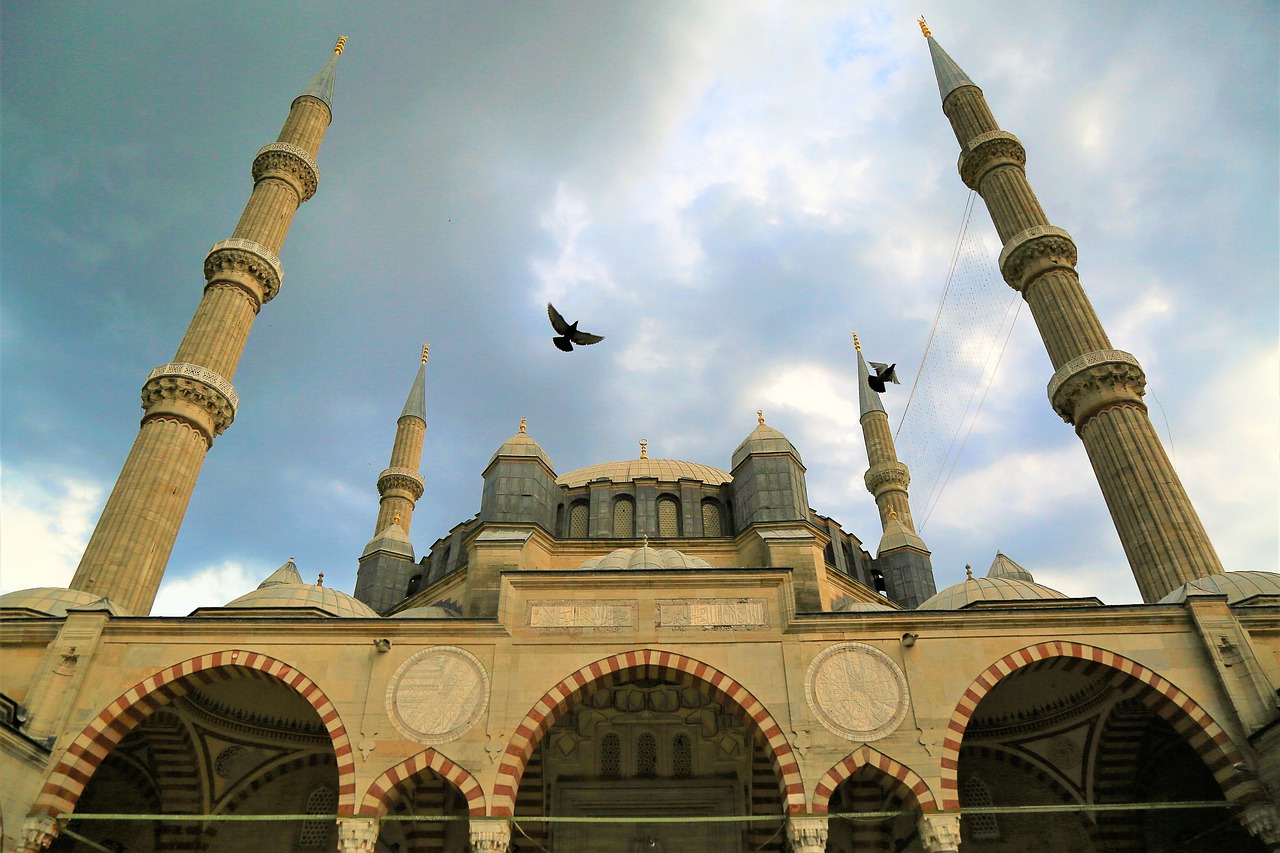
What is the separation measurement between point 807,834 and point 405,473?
18.7m

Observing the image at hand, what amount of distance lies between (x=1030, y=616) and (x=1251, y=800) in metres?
3.29

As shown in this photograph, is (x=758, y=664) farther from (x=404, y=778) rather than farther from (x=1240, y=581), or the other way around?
(x=1240, y=581)

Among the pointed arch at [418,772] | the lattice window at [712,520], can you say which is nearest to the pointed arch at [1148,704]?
the pointed arch at [418,772]

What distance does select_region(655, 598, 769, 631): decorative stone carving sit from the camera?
12.0 meters

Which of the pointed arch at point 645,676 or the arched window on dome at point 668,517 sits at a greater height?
the arched window on dome at point 668,517

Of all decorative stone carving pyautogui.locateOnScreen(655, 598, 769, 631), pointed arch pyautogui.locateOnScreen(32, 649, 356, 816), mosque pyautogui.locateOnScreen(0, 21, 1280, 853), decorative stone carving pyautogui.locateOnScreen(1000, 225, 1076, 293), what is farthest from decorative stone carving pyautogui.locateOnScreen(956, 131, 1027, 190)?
pointed arch pyautogui.locateOnScreen(32, 649, 356, 816)

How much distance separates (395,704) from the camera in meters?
11.3

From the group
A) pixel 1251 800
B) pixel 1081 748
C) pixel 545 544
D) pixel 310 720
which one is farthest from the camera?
pixel 545 544

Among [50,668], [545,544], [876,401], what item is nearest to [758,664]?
[545,544]

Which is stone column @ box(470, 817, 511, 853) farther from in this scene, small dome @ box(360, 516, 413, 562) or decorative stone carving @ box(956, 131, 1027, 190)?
decorative stone carving @ box(956, 131, 1027, 190)

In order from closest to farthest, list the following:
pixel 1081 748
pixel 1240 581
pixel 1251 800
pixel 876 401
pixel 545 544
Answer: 1. pixel 1251 800
2. pixel 1240 581
3. pixel 1081 748
4. pixel 545 544
5. pixel 876 401

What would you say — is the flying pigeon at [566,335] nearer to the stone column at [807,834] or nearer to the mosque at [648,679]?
the mosque at [648,679]

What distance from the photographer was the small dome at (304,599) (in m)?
14.3

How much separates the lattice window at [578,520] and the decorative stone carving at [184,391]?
8121mm
